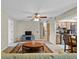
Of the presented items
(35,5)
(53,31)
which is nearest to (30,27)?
(53,31)

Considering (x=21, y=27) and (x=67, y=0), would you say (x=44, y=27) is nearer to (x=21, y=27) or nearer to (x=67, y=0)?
(x=21, y=27)

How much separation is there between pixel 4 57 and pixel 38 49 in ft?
14.1

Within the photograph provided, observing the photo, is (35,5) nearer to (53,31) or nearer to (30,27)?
(53,31)

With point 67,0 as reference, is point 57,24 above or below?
below

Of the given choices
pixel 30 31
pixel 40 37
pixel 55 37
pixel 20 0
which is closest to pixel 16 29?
pixel 30 31

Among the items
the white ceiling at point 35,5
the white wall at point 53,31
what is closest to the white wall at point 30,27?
the white wall at point 53,31

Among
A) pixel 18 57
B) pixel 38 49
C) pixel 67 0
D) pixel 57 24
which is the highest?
pixel 67 0

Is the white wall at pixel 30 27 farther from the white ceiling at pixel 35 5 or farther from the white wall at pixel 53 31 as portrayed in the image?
the white ceiling at pixel 35 5

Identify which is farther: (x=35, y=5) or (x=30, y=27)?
(x=30, y=27)

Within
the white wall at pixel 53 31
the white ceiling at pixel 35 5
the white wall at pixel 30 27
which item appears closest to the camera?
the white ceiling at pixel 35 5

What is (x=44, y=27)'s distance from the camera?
1359 centimetres

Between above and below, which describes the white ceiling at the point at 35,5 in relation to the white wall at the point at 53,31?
above

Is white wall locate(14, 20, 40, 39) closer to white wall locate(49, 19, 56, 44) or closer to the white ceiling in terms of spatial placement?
white wall locate(49, 19, 56, 44)

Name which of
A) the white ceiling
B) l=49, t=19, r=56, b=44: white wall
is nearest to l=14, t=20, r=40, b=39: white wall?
l=49, t=19, r=56, b=44: white wall
